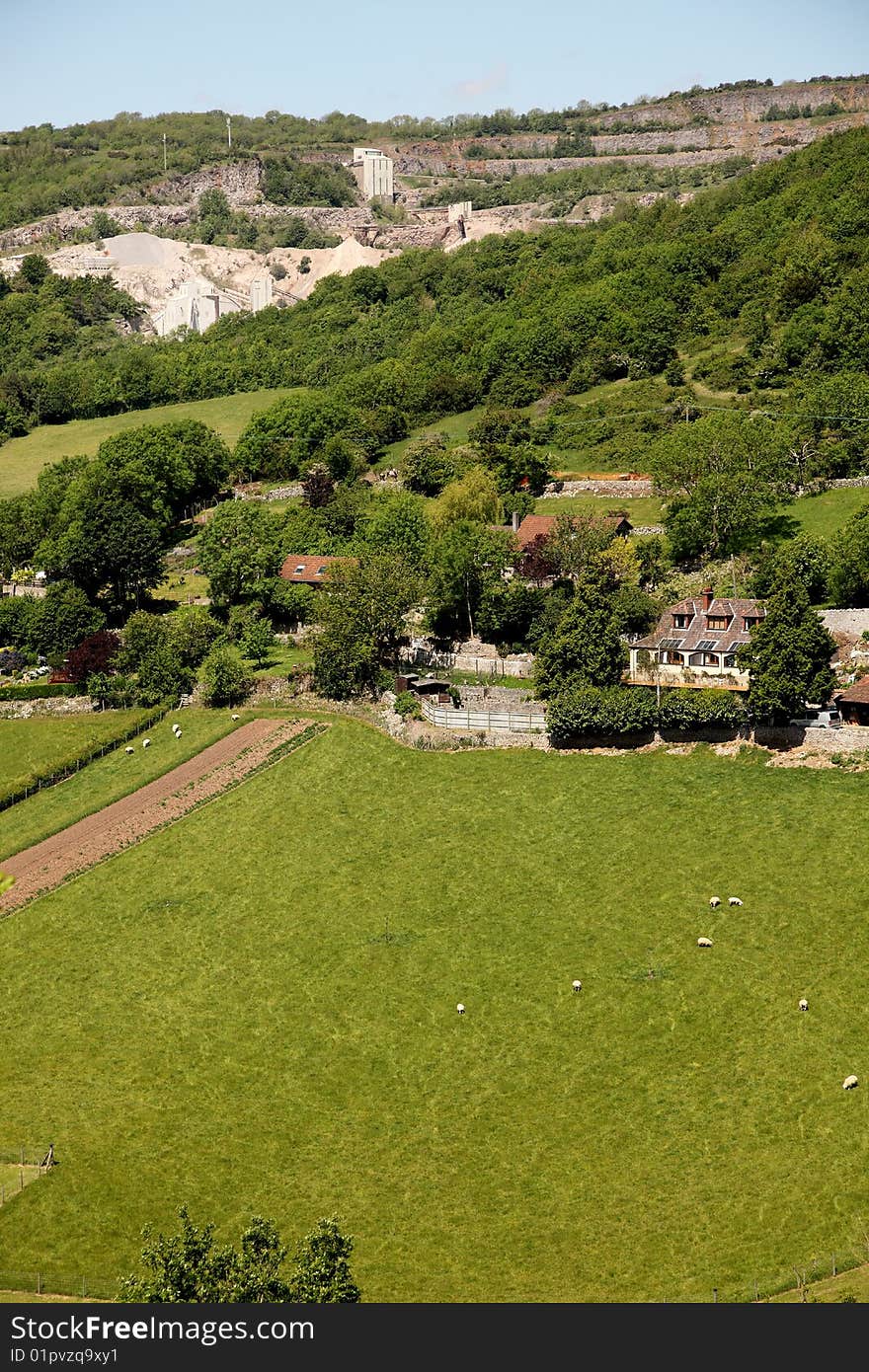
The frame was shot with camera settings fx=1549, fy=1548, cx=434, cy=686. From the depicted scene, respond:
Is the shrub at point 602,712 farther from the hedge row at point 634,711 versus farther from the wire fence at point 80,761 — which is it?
the wire fence at point 80,761

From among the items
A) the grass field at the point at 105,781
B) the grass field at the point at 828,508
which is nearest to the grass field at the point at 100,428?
the grass field at the point at 828,508

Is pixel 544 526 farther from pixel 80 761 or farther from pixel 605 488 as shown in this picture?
pixel 80 761

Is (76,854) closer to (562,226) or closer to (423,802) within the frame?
(423,802)

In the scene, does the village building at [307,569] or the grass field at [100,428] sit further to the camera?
the grass field at [100,428]

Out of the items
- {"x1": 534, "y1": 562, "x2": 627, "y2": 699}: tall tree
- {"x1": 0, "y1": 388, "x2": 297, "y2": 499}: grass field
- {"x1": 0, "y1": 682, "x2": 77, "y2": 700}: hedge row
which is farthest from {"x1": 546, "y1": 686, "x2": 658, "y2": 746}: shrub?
{"x1": 0, "y1": 388, "x2": 297, "y2": 499}: grass field

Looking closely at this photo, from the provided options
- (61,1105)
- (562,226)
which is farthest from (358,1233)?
(562,226)

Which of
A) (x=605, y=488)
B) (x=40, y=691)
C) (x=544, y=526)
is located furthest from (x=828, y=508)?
(x=40, y=691)
